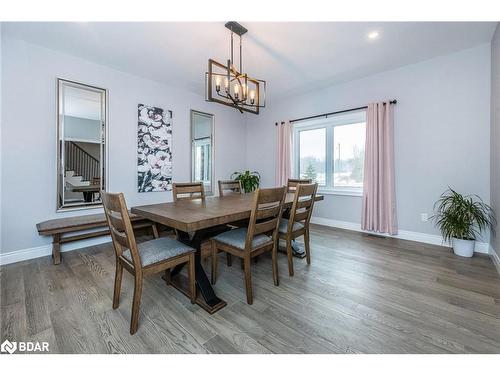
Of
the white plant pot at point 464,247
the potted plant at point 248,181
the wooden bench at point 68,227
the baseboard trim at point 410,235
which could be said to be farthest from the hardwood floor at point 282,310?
the potted plant at point 248,181

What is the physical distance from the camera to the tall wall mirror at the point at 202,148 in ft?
13.5

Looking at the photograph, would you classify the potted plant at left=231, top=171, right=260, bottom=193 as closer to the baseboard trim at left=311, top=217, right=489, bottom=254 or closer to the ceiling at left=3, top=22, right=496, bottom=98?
the baseboard trim at left=311, top=217, right=489, bottom=254

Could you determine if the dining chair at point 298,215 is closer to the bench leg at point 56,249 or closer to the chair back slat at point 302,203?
the chair back slat at point 302,203

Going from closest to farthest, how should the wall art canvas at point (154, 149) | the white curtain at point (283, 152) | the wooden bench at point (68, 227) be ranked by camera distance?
the wooden bench at point (68, 227)
the wall art canvas at point (154, 149)
the white curtain at point (283, 152)

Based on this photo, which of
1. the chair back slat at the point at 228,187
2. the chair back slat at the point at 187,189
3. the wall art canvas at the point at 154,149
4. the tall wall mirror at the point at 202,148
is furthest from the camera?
the tall wall mirror at the point at 202,148

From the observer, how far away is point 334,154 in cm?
402

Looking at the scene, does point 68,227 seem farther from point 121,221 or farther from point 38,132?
point 121,221

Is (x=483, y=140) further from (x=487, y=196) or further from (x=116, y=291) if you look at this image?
(x=116, y=291)

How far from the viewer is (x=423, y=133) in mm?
3039

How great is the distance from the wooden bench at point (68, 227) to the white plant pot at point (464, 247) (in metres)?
3.43

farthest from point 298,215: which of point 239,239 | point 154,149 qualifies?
point 154,149

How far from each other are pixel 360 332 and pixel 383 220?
7.84ft
